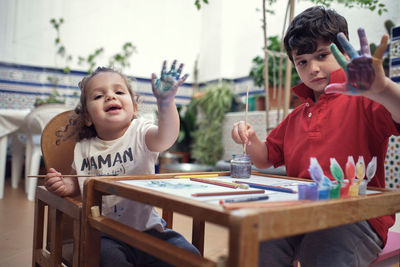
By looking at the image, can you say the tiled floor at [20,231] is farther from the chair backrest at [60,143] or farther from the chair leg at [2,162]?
the chair backrest at [60,143]

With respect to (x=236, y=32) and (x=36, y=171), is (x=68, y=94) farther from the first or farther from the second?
(x=236, y=32)

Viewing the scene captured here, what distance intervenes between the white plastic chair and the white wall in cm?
139

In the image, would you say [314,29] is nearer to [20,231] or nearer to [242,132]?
[242,132]

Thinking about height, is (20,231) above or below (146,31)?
below

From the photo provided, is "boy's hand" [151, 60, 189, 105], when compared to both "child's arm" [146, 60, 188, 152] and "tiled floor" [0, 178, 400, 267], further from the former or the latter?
"tiled floor" [0, 178, 400, 267]

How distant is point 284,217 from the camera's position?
0.50m

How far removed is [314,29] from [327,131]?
31 centimetres

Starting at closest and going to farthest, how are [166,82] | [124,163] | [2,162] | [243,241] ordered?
1. [243,241]
2. [166,82]
3. [124,163]
4. [2,162]

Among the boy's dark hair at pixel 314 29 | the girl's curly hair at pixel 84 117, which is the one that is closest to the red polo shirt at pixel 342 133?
the boy's dark hair at pixel 314 29

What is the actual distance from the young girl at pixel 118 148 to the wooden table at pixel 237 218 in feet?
0.83

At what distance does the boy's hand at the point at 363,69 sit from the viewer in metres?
0.62

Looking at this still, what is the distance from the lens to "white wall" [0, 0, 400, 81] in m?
3.94

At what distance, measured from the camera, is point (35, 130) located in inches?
115

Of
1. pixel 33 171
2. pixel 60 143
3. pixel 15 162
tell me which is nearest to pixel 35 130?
pixel 33 171
